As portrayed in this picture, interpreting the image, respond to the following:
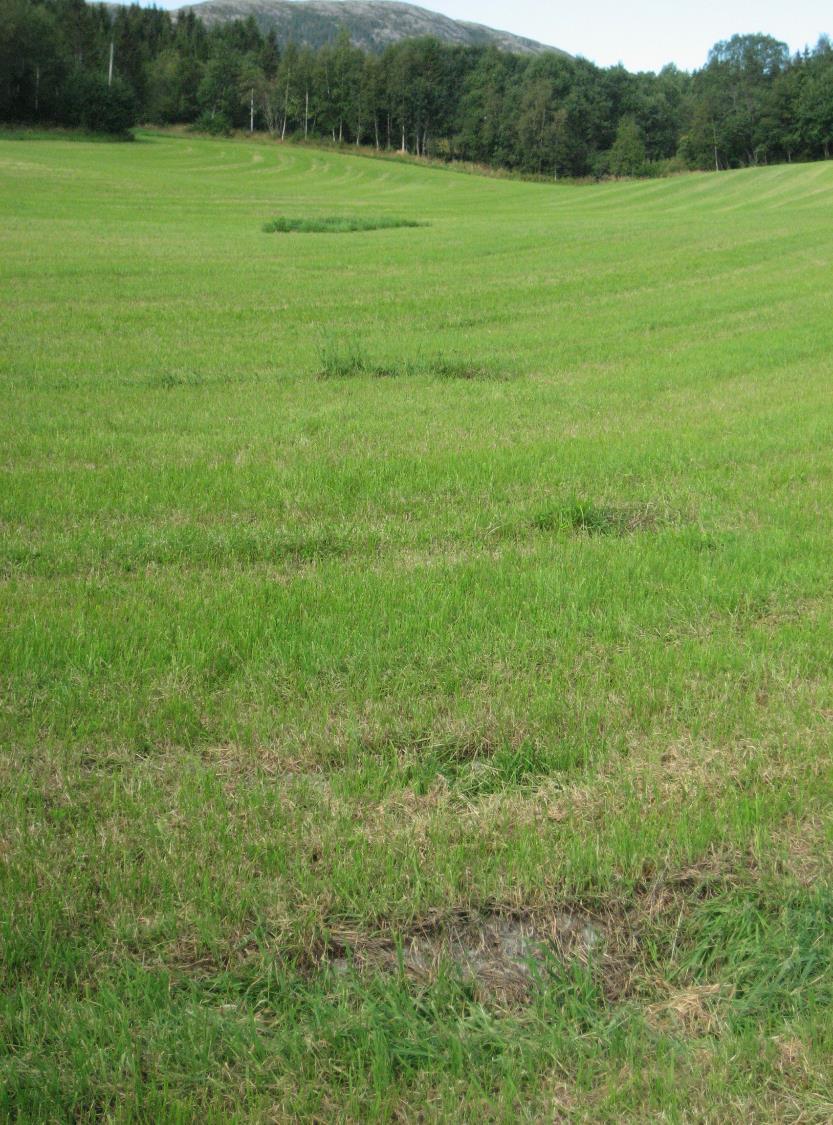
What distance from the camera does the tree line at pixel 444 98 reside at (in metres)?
87.9

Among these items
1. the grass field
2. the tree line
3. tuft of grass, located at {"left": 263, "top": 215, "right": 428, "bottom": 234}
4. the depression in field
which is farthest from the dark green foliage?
the grass field

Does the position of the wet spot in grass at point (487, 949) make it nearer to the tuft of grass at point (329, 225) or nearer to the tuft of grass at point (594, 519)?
the tuft of grass at point (594, 519)

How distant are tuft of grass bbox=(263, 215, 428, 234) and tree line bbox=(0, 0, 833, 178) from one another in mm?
52815

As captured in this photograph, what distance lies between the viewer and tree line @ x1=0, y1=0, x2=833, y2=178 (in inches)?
3460

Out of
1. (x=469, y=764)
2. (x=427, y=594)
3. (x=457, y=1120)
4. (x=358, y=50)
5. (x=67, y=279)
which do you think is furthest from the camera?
(x=358, y=50)

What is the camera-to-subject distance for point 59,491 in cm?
761

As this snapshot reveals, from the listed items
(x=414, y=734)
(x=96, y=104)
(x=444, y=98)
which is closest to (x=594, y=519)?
(x=414, y=734)

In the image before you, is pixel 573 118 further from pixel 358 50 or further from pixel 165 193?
pixel 165 193

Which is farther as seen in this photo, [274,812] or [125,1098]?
[274,812]

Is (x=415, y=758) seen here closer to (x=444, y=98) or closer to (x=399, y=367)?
(x=399, y=367)

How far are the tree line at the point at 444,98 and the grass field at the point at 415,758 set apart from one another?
264 feet

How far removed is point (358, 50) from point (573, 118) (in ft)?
91.5

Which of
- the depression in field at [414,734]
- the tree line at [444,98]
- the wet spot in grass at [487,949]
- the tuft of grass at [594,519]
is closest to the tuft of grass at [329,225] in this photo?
the depression in field at [414,734]

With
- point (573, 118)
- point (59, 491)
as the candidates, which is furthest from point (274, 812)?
point (573, 118)
